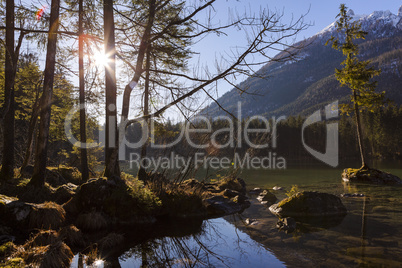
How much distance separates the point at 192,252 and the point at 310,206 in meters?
5.32

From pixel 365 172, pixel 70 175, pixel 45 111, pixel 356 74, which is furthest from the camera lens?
pixel 356 74

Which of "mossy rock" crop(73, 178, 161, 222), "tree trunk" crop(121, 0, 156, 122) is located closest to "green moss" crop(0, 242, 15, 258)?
"mossy rock" crop(73, 178, 161, 222)

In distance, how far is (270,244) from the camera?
6.57 metres

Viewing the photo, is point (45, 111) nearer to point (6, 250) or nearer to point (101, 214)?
point (101, 214)

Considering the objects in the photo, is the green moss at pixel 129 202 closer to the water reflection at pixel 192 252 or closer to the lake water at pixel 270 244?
the lake water at pixel 270 244

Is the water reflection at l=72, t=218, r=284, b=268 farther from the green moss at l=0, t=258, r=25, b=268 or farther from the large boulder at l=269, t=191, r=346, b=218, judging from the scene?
the large boulder at l=269, t=191, r=346, b=218

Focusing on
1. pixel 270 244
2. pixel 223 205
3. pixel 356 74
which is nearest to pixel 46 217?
pixel 270 244

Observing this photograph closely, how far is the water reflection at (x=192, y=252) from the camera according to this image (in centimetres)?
541

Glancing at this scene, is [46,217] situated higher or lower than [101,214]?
higher

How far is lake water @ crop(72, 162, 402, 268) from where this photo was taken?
5.44 m

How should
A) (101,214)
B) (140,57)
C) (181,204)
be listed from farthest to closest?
1. (181,204)
2. (140,57)
3. (101,214)

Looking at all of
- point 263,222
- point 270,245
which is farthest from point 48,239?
point 263,222

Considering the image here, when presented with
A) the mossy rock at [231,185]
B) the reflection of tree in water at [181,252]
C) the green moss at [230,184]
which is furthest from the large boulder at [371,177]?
the reflection of tree in water at [181,252]

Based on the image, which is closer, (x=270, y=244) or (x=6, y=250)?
(x=6, y=250)
